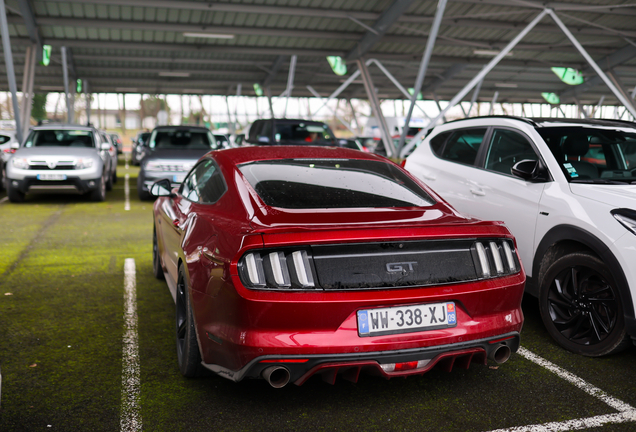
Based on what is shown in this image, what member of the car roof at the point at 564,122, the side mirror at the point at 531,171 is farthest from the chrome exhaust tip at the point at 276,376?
the car roof at the point at 564,122

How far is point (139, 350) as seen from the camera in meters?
3.91

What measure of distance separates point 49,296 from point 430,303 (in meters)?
3.90

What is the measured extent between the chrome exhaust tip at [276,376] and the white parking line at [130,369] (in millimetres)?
810

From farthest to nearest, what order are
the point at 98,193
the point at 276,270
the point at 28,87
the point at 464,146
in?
the point at 28,87
the point at 98,193
the point at 464,146
the point at 276,270

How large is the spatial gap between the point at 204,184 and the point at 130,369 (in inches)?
53.5

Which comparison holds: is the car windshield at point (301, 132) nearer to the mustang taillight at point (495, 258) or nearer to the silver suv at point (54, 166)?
the silver suv at point (54, 166)

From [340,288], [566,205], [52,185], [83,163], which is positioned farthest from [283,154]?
[52,185]

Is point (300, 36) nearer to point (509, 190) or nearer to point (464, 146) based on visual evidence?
point (464, 146)

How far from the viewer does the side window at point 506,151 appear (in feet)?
15.4

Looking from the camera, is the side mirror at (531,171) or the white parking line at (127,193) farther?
the white parking line at (127,193)

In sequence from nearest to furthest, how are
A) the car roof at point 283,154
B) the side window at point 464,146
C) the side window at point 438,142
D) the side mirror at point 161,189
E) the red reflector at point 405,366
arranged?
the red reflector at point 405,366 → the car roof at point 283,154 → the side mirror at point 161,189 → the side window at point 464,146 → the side window at point 438,142

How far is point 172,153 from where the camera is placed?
11852mm

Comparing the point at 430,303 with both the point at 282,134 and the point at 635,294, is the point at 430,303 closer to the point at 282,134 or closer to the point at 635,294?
the point at 635,294

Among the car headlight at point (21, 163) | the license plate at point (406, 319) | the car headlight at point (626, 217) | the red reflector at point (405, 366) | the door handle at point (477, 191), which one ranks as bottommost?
the car headlight at point (21, 163)
